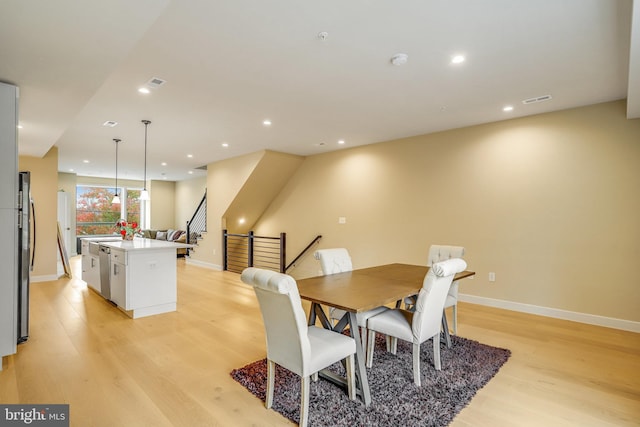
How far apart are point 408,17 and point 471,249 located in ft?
11.8

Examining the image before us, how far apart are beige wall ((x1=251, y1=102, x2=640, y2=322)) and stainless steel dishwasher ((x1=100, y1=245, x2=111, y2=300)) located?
4017mm

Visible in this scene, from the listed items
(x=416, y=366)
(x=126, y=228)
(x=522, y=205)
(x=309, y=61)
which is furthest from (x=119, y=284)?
(x=522, y=205)

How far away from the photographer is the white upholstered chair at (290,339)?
1.82m

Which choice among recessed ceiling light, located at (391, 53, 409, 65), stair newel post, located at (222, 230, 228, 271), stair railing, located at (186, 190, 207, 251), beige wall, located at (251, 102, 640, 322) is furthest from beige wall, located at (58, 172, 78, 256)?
recessed ceiling light, located at (391, 53, 409, 65)

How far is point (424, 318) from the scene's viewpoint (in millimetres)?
2400

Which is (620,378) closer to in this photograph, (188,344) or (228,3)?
(188,344)

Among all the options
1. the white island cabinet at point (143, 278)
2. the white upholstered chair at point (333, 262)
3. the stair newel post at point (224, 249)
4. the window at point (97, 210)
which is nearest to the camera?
the white upholstered chair at point (333, 262)

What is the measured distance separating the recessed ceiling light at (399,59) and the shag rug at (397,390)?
2.63m

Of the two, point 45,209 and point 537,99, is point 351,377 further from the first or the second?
point 45,209

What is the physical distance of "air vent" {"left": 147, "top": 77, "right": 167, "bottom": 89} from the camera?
3.15m

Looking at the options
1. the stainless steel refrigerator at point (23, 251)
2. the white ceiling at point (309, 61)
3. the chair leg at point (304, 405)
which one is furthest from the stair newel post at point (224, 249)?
the chair leg at point (304, 405)

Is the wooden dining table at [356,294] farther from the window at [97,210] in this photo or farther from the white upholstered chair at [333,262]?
the window at [97,210]

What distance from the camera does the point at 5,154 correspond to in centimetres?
271

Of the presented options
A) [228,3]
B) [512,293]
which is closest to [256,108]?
[228,3]
